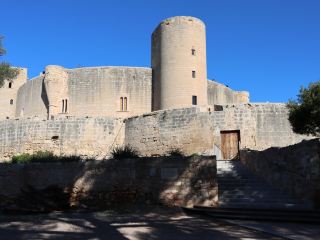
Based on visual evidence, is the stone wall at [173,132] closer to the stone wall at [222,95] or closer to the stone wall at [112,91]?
the stone wall at [112,91]

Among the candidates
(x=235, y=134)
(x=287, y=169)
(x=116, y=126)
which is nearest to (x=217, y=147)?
(x=235, y=134)

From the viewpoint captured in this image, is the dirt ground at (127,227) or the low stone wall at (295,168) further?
the low stone wall at (295,168)

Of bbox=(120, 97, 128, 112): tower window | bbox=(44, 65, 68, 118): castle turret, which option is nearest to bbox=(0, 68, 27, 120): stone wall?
bbox=(44, 65, 68, 118): castle turret

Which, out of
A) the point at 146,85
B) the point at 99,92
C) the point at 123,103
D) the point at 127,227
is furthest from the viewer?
the point at 99,92

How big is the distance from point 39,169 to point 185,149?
12.6m

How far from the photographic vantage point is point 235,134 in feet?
73.8

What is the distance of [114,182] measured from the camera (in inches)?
441

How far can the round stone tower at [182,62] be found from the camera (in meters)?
29.5

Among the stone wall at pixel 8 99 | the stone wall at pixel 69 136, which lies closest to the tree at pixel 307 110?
the stone wall at pixel 69 136

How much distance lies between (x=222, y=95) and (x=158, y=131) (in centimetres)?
1370

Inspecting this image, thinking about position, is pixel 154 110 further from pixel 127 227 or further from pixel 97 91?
pixel 127 227

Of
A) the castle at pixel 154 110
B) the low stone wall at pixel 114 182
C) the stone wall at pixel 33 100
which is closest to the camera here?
the low stone wall at pixel 114 182

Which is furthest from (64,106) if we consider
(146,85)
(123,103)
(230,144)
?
(230,144)

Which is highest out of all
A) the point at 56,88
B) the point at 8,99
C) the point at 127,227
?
the point at 8,99
